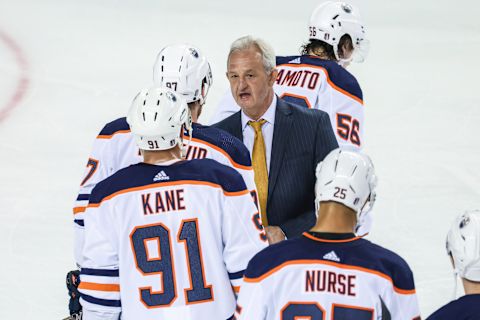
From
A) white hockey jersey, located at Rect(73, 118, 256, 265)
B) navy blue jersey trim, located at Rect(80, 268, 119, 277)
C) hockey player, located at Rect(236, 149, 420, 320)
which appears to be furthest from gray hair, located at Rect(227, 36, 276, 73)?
hockey player, located at Rect(236, 149, 420, 320)

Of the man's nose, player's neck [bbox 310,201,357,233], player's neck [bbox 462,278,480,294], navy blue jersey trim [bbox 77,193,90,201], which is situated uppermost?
the man's nose

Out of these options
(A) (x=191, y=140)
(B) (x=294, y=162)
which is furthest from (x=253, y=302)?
(B) (x=294, y=162)

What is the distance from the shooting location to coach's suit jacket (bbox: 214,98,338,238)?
3826 millimetres

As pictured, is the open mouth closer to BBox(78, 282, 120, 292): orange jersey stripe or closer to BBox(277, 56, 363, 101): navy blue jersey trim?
BBox(277, 56, 363, 101): navy blue jersey trim

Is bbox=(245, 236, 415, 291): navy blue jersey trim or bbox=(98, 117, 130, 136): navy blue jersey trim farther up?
bbox=(98, 117, 130, 136): navy blue jersey trim

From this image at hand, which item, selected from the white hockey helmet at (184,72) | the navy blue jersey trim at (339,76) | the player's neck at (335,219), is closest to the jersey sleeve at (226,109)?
the navy blue jersey trim at (339,76)

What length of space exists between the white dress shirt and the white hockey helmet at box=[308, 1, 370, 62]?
1.94 feet

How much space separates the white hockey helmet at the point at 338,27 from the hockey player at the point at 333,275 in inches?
70.2

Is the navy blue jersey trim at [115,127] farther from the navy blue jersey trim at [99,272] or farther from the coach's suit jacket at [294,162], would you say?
the navy blue jersey trim at [99,272]

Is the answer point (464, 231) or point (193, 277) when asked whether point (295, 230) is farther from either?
point (464, 231)

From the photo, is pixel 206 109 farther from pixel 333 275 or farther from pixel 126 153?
pixel 333 275

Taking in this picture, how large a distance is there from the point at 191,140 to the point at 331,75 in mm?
1007

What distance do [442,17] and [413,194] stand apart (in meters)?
3.72

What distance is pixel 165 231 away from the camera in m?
3.03
